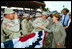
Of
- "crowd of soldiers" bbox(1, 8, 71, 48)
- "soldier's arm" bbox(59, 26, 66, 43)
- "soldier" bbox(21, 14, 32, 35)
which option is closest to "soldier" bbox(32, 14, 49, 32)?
"crowd of soldiers" bbox(1, 8, 71, 48)

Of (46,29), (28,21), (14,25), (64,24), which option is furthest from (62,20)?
(14,25)

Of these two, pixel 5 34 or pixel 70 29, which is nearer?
pixel 5 34

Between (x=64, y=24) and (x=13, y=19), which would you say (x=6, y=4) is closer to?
(x=13, y=19)

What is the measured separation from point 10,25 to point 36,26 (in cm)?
81

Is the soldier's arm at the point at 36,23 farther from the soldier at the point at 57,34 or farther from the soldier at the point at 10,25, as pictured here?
the soldier at the point at 10,25

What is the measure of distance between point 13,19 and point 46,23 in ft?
3.38

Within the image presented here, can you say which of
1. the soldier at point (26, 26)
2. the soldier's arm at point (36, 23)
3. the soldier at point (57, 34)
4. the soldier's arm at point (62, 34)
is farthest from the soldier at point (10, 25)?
the soldier's arm at point (62, 34)

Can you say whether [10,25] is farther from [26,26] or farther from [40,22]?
[40,22]

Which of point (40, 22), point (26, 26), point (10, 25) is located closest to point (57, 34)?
point (40, 22)

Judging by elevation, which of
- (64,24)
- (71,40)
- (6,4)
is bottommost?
(71,40)

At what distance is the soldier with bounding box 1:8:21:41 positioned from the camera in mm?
6509

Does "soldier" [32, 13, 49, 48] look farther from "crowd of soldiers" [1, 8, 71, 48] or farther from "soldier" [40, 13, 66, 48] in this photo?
"soldier" [40, 13, 66, 48]

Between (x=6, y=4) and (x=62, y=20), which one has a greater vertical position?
(x=6, y=4)

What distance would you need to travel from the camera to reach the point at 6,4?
266 inches
